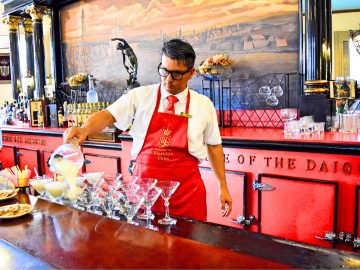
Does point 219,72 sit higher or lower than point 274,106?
higher

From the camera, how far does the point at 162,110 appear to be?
226 centimetres

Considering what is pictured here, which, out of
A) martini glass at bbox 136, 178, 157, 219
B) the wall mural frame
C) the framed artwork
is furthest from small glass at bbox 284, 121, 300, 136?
the framed artwork

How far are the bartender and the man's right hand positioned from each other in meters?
0.12

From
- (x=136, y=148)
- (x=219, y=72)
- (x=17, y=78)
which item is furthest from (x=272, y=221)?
(x=17, y=78)

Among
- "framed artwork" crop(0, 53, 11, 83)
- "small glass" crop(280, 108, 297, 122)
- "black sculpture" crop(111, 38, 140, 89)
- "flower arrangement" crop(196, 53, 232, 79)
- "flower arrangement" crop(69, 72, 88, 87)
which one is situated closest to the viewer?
"small glass" crop(280, 108, 297, 122)

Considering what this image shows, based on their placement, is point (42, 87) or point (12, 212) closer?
point (12, 212)

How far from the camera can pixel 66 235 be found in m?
1.36

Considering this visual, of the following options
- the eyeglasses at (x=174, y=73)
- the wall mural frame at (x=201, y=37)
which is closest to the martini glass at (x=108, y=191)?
the eyeglasses at (x=174, y=73)

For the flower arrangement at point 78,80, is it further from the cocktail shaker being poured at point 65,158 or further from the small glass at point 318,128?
the cocktail shaker being poured at point 65,158

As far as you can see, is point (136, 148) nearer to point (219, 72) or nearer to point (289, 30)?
point (219, 72)

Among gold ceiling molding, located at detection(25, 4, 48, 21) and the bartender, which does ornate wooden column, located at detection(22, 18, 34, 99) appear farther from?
the bartender

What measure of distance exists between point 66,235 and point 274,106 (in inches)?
113

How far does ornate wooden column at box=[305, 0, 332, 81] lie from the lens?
10.5 ft

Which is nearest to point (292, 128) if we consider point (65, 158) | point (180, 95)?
point (180, 95)
